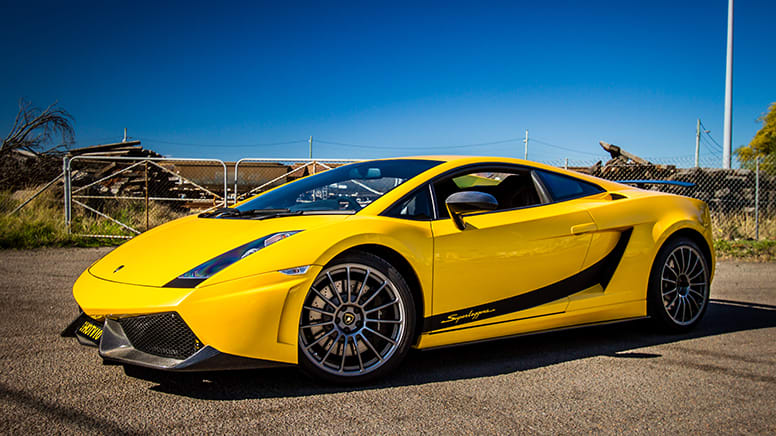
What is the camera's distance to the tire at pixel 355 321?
2934 mm

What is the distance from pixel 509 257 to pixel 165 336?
2007 millimetres

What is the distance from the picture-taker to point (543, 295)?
3635 millimetres

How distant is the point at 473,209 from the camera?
3.31m

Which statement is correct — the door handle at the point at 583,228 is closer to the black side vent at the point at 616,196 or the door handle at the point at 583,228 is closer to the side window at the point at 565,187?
the side window at the point at 565,187

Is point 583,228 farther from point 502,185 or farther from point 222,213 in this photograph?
point 222,213

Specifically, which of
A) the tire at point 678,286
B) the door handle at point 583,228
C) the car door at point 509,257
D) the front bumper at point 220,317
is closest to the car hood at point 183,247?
the front bumper at point 220,317

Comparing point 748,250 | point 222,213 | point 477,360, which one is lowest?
point 477,360

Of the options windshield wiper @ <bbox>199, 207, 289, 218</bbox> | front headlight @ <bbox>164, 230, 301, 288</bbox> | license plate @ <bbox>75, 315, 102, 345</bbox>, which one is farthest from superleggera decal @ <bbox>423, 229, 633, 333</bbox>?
license plate @ <bbox>75, 315, 102, 345</bbox>

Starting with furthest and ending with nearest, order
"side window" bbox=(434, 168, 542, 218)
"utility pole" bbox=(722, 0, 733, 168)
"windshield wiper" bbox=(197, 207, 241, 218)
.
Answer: "utility pole" bbox=(722, 0, 733, 168)
"side window" bbox=(434, 168, 542, 218)
"windshield wiper" bbox=(197, 207, 241, 218)

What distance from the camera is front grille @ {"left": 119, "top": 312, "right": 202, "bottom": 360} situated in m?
2.64

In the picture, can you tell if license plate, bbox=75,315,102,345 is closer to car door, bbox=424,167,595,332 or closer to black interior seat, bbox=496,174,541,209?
car door, bbox=424,167,595,332

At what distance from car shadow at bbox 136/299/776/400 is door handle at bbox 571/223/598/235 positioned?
0.82m

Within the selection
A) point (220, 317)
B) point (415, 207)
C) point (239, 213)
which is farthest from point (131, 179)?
point (220, 317)

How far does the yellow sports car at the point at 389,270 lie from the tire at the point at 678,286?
1 cm
